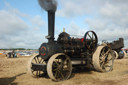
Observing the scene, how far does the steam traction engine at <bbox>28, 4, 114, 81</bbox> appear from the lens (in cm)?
616

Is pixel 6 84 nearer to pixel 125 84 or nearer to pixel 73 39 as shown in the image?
pixel 73 39

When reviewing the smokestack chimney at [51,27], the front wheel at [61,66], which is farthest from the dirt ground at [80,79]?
the smokestack chimney at [51,27]

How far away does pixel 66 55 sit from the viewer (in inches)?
247

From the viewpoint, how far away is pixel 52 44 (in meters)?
6.34

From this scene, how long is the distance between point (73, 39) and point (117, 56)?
11.6 m

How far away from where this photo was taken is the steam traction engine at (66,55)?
243 inches

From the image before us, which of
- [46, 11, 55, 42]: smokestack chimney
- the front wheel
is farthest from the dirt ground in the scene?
[46, 11, 55, 42]: smokestack chimney

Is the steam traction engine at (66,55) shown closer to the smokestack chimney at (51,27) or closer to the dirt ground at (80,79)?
the smokestack chimney at (51,27)

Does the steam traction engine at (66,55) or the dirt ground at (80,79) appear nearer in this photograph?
the dirt ground at (80,79)

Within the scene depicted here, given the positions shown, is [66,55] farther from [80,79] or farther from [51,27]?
[51,27]

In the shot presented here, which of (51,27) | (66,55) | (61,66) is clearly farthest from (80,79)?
(51,27)

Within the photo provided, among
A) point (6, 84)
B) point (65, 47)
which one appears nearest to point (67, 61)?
point (65, 47)

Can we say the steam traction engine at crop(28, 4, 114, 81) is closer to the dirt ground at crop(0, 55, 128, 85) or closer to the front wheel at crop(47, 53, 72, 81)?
the front wheel at crop(47, 53, 72, 81)

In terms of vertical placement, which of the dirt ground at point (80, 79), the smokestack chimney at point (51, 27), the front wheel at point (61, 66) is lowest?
the dirt ground at point (80, 79)
